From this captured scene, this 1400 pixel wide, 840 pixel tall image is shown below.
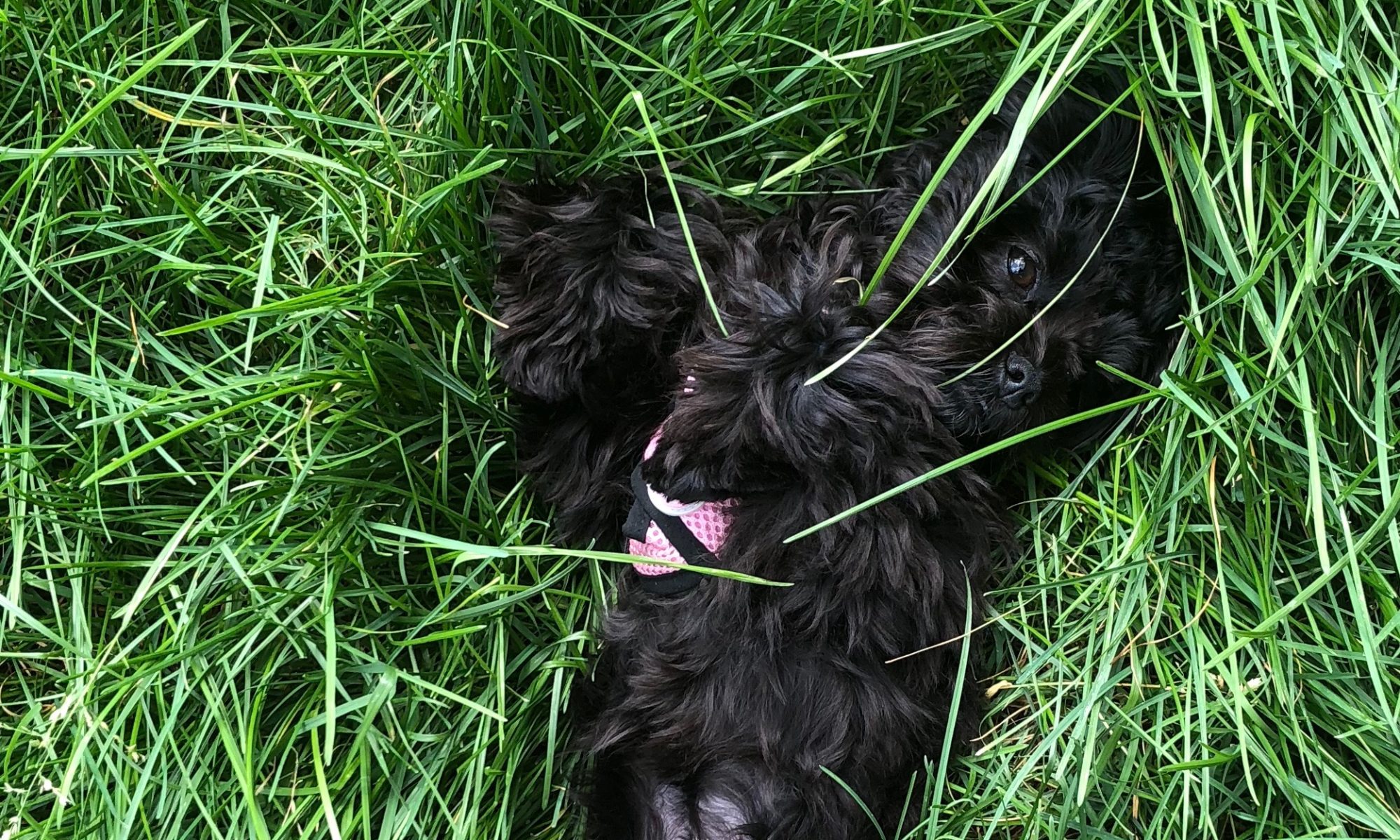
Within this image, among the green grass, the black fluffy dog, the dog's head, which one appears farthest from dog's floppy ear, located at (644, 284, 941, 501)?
the green grass

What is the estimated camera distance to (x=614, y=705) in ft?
7.25

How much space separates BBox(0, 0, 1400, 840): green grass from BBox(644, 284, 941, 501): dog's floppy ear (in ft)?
1.59

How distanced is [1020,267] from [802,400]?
1.87ft

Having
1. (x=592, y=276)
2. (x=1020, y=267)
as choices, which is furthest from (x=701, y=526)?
(x=1020, y=267)

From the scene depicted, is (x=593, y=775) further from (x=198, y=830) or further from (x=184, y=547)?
(x=184, y=547)

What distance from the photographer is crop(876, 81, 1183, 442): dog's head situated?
2004 millimetres

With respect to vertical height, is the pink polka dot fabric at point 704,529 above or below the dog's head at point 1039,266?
below

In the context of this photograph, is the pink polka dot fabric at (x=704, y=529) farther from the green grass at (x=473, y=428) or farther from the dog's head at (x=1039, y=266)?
the dog's head at (x=1039, y=266)

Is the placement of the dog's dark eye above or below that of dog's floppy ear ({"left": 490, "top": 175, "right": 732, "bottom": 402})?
above

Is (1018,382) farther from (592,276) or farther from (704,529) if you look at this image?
(592,276)

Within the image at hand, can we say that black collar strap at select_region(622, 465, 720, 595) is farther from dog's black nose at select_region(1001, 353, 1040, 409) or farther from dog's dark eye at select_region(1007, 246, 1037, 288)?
dog's dark eye at select_region(1007, 246, 1037, 288)

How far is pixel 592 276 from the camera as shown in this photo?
215 cm

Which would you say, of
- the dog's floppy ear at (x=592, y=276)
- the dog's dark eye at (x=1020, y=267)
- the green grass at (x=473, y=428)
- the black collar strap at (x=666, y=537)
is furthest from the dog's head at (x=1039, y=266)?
the black collar strap at (x=666, y=537)

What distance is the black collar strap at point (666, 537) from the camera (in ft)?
6.73
